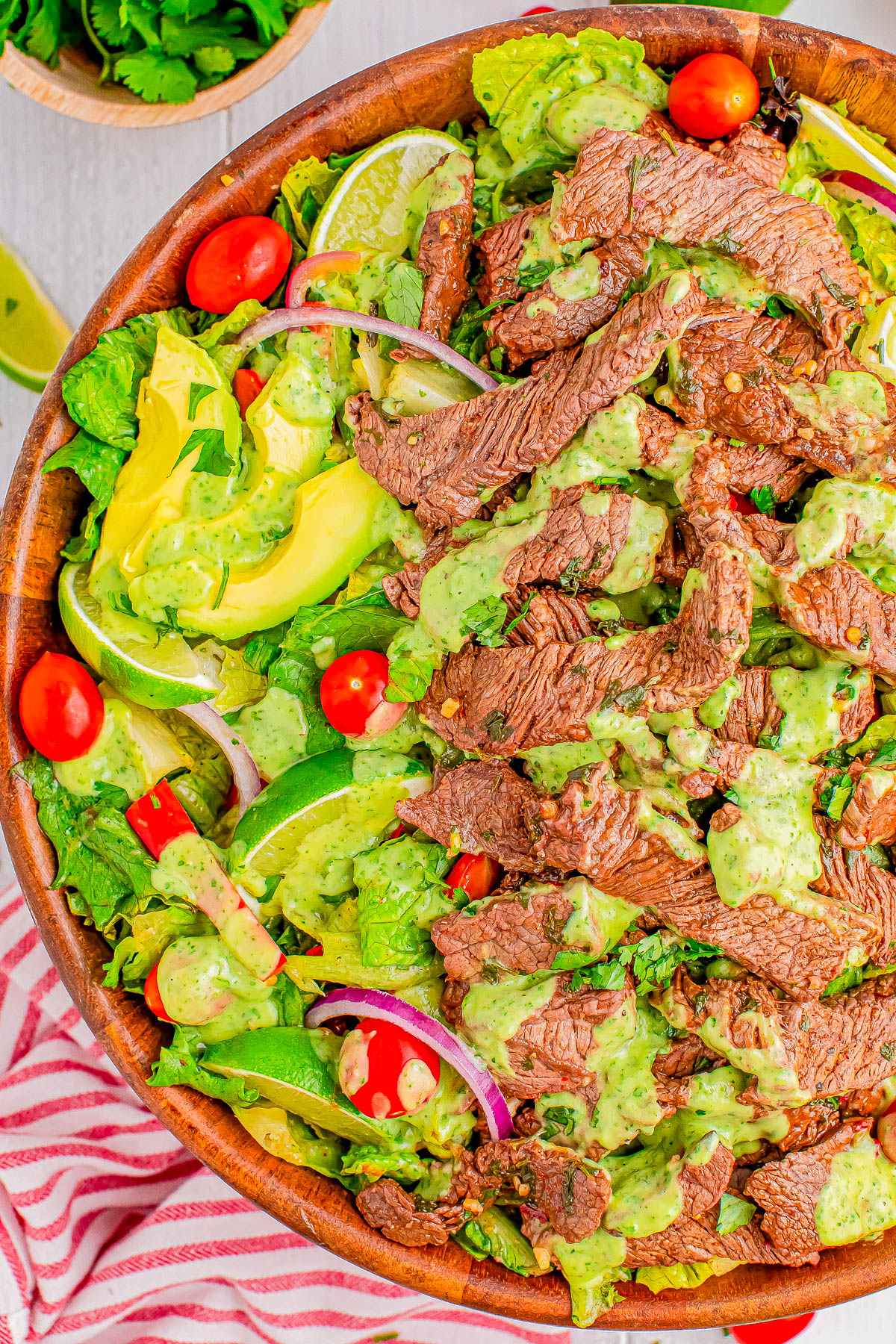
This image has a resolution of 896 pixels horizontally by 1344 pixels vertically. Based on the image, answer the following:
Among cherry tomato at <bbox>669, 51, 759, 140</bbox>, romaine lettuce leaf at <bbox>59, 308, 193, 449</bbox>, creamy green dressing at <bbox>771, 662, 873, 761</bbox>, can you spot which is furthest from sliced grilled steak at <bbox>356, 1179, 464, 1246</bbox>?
cherry tomato at <bbox>669, 51, 759, 140</bbox>

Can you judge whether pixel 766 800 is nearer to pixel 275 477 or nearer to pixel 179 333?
pixel 275 477

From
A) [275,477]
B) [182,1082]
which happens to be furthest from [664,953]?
[275,477]

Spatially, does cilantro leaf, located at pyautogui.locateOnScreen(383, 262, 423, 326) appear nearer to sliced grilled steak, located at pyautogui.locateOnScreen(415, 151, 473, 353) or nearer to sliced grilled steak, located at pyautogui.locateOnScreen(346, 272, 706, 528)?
sliced grilled steak, located at pyautogui.locateOnScreen(415, 151, 473, 353)

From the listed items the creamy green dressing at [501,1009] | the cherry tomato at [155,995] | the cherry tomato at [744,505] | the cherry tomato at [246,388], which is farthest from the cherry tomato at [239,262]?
the creamy green dressing at [501,1009]

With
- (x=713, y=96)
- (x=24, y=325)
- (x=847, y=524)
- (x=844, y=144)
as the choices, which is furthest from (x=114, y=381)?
(x=844, y=144)

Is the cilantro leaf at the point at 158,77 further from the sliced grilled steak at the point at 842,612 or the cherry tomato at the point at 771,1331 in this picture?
the cherry tomato at the point at 771,1331

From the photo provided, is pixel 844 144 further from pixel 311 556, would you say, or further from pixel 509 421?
pixel 311 556

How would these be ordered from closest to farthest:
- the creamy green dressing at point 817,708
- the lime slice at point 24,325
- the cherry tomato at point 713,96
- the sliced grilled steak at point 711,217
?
the creamy green dressing at point 817,708 → the sliced grilled steak at point 711,217 → the cherry tomato at point 713,96 → the lime slice at point 24,325
